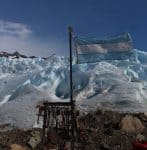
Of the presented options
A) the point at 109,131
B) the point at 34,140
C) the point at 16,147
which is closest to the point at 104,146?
the point at 109,131

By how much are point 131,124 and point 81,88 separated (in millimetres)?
7218

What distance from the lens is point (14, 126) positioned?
20.4 meters

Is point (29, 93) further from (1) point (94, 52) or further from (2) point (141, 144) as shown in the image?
(2) point (141, 144)

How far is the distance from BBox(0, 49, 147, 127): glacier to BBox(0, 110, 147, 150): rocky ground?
2383 mm

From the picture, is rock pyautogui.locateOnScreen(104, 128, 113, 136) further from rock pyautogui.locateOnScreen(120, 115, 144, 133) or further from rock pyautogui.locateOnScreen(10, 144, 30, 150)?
rock pyautogui.locateOnScreen(10, 144, 30, 150)

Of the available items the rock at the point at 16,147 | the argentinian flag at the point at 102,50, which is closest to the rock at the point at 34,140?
the rock at the point at 16,147

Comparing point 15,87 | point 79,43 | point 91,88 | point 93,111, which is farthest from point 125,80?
point 79,43

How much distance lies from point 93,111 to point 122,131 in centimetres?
399

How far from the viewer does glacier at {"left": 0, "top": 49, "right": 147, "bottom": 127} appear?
72.1ft

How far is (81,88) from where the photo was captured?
2464 centimetres

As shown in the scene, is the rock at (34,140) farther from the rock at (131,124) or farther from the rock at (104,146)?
the rock at (131,124)

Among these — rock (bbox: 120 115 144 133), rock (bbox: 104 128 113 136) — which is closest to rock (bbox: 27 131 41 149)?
rock (bbox: 104 128 113 136)

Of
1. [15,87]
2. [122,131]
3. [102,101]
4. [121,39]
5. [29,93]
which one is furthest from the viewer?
[15,87]

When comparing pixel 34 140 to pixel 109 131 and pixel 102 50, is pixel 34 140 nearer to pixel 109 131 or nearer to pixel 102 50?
pixel 109 131
